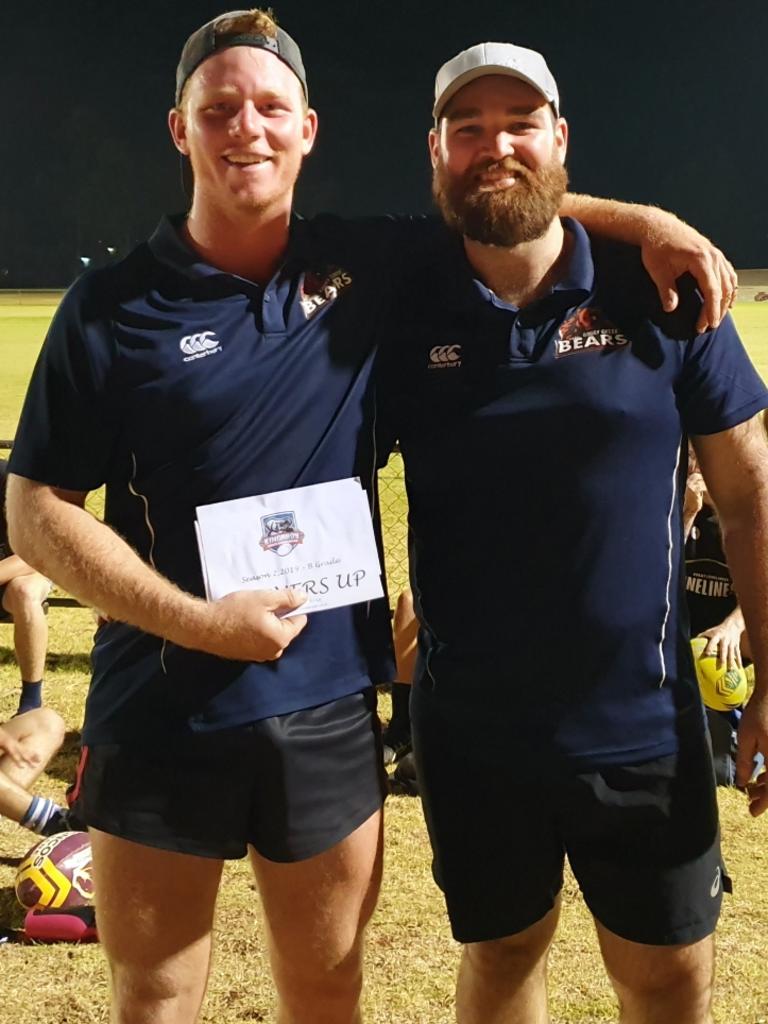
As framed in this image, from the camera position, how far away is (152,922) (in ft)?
6.53

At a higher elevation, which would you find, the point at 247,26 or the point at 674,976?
the point at 247,26

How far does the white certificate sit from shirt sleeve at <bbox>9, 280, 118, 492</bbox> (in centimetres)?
28

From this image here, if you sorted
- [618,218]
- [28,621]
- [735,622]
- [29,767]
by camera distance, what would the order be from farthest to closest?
[28,621], [735,622], [29,767], [618,218]

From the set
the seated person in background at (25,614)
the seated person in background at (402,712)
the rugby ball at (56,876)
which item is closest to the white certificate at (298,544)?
the rugby ball at (56,876)

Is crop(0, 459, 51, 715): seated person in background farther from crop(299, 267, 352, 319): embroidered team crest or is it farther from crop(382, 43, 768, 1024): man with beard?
crop(382, 43, 768, 1024): man with beard

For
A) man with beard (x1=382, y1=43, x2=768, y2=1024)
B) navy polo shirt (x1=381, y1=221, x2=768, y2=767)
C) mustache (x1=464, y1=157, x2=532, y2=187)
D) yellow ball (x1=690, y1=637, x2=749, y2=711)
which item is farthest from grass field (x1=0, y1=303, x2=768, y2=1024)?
mustache (x1=464, y1=157, x2=532, y2=187)

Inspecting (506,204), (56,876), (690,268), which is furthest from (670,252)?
(56,876)

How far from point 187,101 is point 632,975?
6.78 feet

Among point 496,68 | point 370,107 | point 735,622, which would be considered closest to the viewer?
point 496,68

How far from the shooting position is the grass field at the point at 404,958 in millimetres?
2898

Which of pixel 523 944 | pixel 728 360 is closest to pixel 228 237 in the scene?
pixel 728 360

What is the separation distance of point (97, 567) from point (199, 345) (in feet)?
1.57

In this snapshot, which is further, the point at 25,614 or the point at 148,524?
the point at 25,614

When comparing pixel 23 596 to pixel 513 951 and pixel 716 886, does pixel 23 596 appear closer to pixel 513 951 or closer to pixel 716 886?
pixel 513 951
